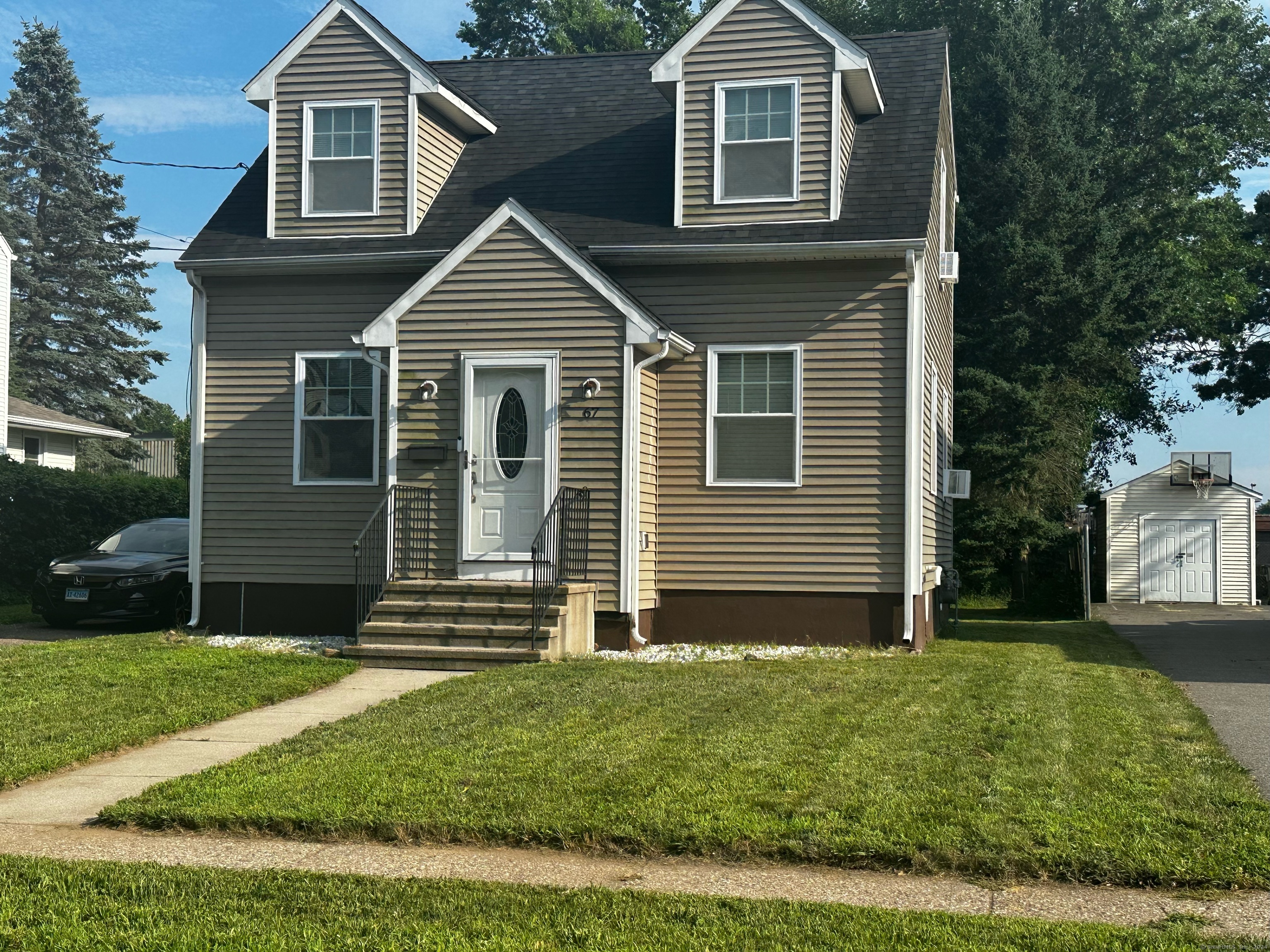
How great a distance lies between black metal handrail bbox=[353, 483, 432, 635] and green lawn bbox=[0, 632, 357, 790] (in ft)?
5.12

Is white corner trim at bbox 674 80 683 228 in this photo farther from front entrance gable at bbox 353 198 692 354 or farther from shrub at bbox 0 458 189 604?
shrub at bbox 0 458 189 604

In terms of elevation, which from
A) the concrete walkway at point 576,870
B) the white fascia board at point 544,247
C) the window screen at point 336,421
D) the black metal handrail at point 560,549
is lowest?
the concrete walkway at point 576,870

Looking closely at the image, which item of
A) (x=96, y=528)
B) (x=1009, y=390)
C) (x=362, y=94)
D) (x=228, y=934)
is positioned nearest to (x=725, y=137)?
(x=362, y=94)

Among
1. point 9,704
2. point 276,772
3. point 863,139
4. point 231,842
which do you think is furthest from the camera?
point 863,139

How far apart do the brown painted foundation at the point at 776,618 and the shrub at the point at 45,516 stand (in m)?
10.7

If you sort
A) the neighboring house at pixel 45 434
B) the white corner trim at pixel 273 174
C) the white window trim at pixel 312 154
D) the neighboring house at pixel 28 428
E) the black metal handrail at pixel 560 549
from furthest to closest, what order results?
the neighboring house at pixel 45 434
the neighboring house at pixel 28 428
the white corner trim at pixel 273 174
the white window trim at pixel 312 154
the black metal handrail at pixel 560 549

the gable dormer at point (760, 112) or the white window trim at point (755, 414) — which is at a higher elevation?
the gable dormer at point (760, 112)

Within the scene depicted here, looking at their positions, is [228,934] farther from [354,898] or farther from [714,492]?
[714,492]

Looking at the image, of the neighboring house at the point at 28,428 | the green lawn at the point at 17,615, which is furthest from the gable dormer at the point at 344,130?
the neighboring house at the point at 28,428

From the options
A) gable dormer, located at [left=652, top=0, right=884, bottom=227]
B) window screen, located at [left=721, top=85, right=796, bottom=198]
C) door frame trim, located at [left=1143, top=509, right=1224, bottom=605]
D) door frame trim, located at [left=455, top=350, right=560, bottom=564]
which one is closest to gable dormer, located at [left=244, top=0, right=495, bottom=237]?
door frame trim, located at [left=455, top=350, right=560, bottom=564]

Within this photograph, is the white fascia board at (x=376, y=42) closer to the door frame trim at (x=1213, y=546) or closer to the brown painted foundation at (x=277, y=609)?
the brown painted foundation at (x=277, y=609)

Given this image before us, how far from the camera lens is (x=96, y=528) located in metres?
20.9

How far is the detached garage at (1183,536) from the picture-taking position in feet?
95.9

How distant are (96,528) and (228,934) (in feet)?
59.0
